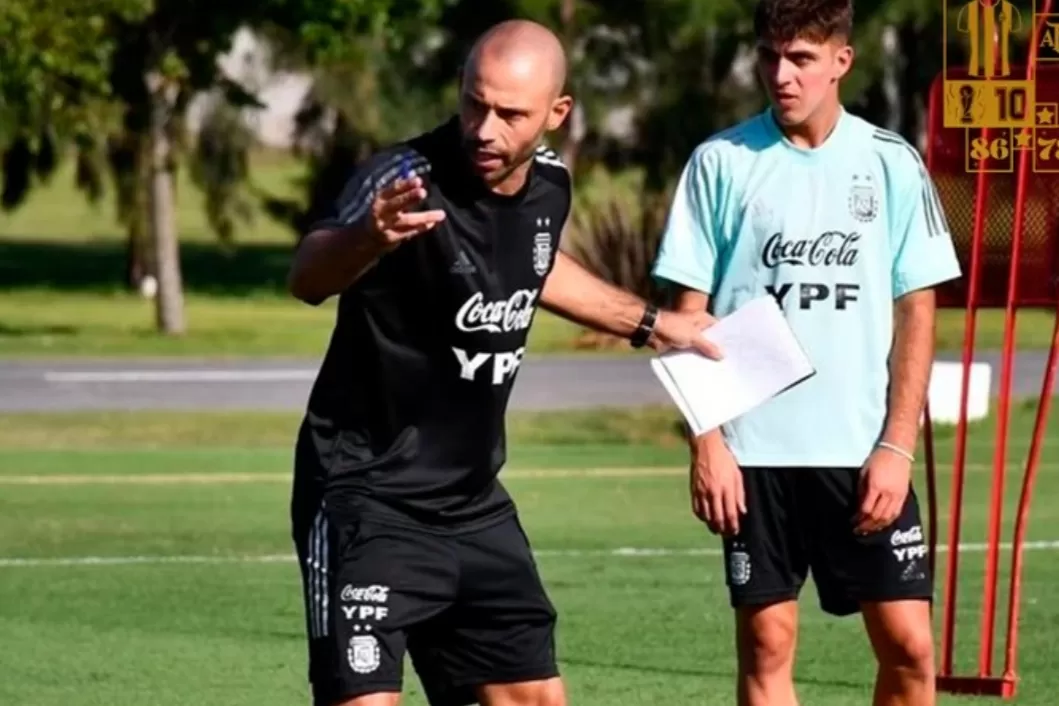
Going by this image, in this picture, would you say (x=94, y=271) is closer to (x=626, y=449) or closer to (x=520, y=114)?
(x=626, y=449)

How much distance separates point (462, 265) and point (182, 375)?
22480 mm

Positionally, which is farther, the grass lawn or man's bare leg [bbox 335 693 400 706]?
the grass lawn

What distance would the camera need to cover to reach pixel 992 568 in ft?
29.1

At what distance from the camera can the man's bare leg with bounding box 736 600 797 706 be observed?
691cm

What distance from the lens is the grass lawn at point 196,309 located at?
32.4 m

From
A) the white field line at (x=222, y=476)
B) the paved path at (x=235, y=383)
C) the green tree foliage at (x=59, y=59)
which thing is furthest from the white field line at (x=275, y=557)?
the green tree foliage at (x=59, y=59)

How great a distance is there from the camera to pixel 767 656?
22.7 ft

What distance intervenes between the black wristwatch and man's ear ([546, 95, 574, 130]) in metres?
0.63

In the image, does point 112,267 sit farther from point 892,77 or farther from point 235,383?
point 235,383

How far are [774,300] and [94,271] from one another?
48.6m

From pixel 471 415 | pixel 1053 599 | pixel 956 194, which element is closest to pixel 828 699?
pixel 956 194

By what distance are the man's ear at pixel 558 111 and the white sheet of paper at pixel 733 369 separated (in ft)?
2.54

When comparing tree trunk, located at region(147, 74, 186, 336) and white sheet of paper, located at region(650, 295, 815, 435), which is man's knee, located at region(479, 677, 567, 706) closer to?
white sheet of paper, located at region(650, 295, 815, 435)

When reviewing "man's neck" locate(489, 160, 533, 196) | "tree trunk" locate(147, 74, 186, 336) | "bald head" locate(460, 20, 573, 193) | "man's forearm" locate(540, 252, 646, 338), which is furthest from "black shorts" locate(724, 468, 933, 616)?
"tree trunk" locate(147, 74, 186, 336)
